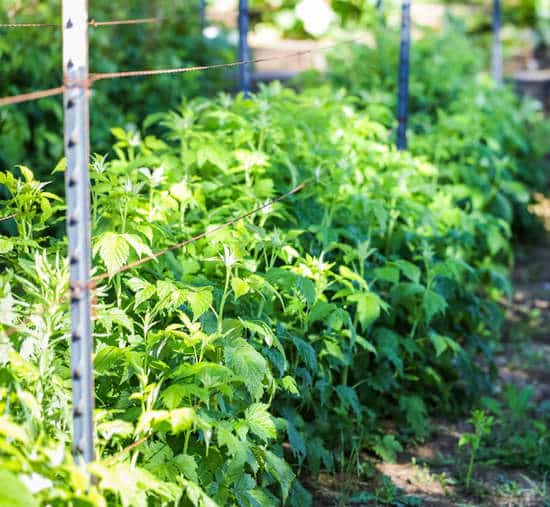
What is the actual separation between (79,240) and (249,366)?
2.50ft

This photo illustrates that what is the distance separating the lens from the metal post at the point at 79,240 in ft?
7.47

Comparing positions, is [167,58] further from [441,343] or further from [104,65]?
[441,343]

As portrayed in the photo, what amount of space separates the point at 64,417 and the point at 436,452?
2.28 m

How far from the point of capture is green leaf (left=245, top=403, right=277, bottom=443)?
2.89 metres

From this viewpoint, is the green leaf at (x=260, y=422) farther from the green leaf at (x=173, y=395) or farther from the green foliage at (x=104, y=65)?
the green foliage at (x=104, y=65)

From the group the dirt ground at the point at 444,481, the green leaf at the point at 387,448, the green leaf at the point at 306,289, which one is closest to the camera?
the green leaf at the point at 306,289

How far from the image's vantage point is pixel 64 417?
8.34 feet

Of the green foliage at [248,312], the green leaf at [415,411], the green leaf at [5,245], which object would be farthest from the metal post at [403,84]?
the green leaf at [5,245]

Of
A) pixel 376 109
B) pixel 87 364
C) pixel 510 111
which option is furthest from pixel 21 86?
pixel 87 364

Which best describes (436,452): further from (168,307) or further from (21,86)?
(21,86)

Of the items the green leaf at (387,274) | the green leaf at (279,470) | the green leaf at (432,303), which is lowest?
the green leaf at (279,470)

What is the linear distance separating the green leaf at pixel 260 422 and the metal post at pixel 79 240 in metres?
0.68

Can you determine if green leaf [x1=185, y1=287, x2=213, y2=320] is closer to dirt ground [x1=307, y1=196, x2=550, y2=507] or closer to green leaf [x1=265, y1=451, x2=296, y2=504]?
green leaf [x1=265, y1=451, x2=296, y2=504]

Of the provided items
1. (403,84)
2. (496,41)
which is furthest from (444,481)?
(496,41)
